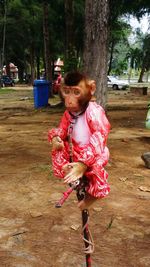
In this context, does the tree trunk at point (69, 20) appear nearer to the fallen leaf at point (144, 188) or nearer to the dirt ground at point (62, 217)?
the dirt ground at point (62, 217)

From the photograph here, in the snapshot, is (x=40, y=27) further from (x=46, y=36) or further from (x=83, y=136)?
(x=83, y=136)

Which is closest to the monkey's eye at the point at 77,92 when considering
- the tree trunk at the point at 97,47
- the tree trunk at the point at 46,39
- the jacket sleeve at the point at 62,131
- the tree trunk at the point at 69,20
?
the jacket sleeve at the point at 62,131

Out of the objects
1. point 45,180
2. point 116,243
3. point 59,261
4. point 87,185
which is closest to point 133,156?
point 45,180

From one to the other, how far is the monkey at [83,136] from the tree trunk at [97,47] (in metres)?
5.16

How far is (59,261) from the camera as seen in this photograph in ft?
11.2

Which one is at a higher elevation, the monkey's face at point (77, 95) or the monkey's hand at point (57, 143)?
the monkey's face at point (77, 95)

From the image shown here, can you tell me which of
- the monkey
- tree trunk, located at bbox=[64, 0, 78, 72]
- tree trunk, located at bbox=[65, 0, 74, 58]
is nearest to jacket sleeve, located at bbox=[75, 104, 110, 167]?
the monkey

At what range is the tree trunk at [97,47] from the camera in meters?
6.94

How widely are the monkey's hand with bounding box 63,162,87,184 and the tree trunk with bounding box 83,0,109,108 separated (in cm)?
534

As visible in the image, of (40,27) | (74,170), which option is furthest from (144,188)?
(40,27)

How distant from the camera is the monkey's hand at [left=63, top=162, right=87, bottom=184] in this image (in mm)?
1816

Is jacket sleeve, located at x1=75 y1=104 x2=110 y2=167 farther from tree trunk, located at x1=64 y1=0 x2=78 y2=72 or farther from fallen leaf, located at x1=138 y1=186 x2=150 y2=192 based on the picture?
tree trunk, located at x1=64 y1=0 x2=78 y2=72

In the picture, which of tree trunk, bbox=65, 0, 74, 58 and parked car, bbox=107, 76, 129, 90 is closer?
tree trunk, bbox=65, 0, 74, 58

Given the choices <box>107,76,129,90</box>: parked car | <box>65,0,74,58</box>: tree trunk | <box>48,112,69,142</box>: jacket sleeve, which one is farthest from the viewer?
<box>107,76,129,90</box>: parked car
